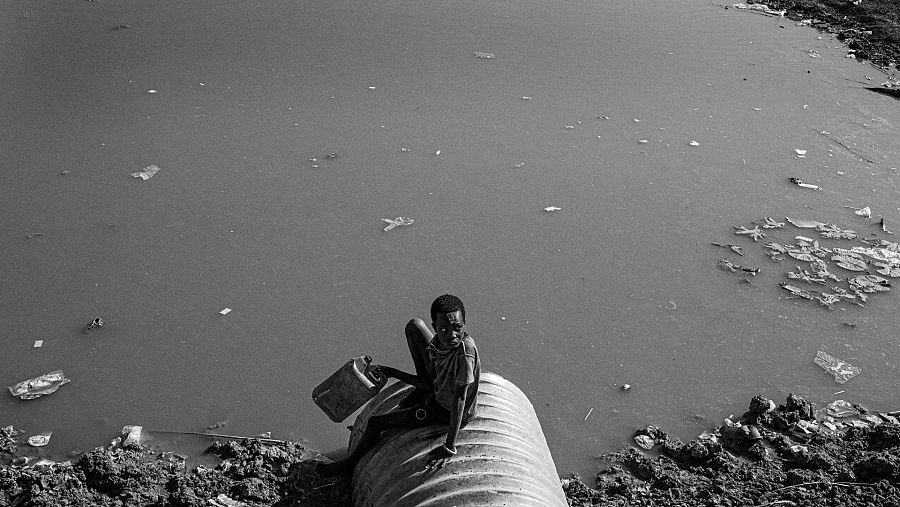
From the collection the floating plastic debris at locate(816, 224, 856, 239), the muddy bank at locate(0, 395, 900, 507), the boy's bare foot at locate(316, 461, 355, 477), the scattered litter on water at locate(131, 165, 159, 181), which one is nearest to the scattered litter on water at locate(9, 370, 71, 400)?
the muddy bank at locate(0, 395, 900, 507)

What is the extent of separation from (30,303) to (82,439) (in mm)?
1291

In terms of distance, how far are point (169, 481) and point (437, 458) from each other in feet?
5.52

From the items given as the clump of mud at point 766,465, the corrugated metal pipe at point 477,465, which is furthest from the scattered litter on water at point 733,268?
the corrugated metal pipe at point 477,465

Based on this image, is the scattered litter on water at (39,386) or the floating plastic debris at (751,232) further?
the floating plastic debris at (751,232)

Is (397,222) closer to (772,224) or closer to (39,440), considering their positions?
(39,440)

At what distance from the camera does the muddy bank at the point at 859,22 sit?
32.2ft

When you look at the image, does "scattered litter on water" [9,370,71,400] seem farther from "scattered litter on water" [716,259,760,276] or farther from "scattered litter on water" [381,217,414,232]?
"scattered litter on water" [716,259,760,276]

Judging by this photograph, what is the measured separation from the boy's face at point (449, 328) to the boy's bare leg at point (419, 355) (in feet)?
1.06

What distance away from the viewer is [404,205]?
644 centimetres

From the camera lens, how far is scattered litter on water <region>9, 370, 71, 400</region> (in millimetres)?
4734

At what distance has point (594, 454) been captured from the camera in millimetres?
4598

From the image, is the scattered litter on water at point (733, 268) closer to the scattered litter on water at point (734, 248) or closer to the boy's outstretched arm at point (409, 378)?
the scattered litter on water at point (734, 248)

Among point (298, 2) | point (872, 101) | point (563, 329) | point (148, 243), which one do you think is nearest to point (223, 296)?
point (148, 243)

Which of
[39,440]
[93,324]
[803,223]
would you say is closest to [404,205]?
[93,324]
